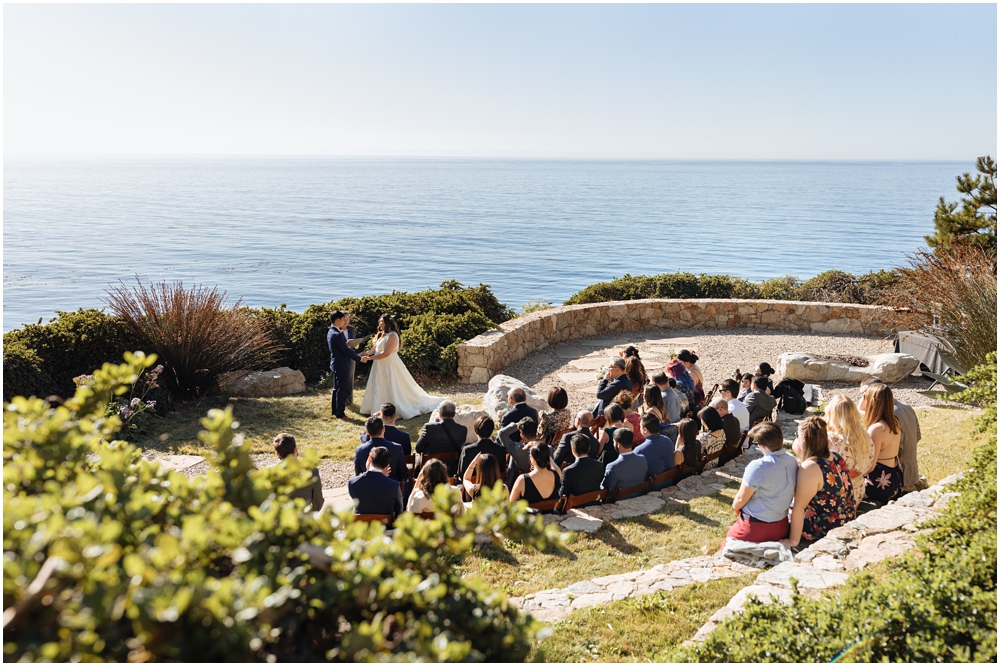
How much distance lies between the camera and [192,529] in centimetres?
155

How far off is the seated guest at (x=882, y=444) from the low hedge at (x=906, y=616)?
2.25m

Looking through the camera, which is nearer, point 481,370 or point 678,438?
point 678,438

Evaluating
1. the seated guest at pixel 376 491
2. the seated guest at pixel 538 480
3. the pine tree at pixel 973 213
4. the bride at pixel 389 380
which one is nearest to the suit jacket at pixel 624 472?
the seated guest at pixel 538 480

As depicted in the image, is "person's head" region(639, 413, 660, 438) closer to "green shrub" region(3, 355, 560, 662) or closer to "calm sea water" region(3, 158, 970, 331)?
"green shrub" region(3, 355, 560, 662)

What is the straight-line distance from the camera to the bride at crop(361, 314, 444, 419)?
31.6 ft

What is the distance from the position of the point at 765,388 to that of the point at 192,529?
7.93m

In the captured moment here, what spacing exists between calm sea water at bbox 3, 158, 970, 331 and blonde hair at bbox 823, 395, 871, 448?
32714mm

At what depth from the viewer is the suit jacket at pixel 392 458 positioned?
237 inches

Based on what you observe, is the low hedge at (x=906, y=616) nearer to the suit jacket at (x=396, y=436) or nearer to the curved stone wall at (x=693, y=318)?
the suit jacket at (x=396, y=436)

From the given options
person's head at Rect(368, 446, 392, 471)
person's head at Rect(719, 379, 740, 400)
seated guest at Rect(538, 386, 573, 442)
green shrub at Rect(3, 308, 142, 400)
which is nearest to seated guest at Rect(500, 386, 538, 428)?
seated guest at Rect(538, 386, 573, 442)

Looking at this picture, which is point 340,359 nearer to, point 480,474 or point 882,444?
point 480,474

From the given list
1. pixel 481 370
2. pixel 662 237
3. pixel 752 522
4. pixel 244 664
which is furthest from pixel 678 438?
pixel 662 237

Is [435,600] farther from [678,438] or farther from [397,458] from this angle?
[678,438]

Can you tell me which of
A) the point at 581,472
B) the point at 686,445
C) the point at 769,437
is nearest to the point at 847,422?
the point at 769,437
